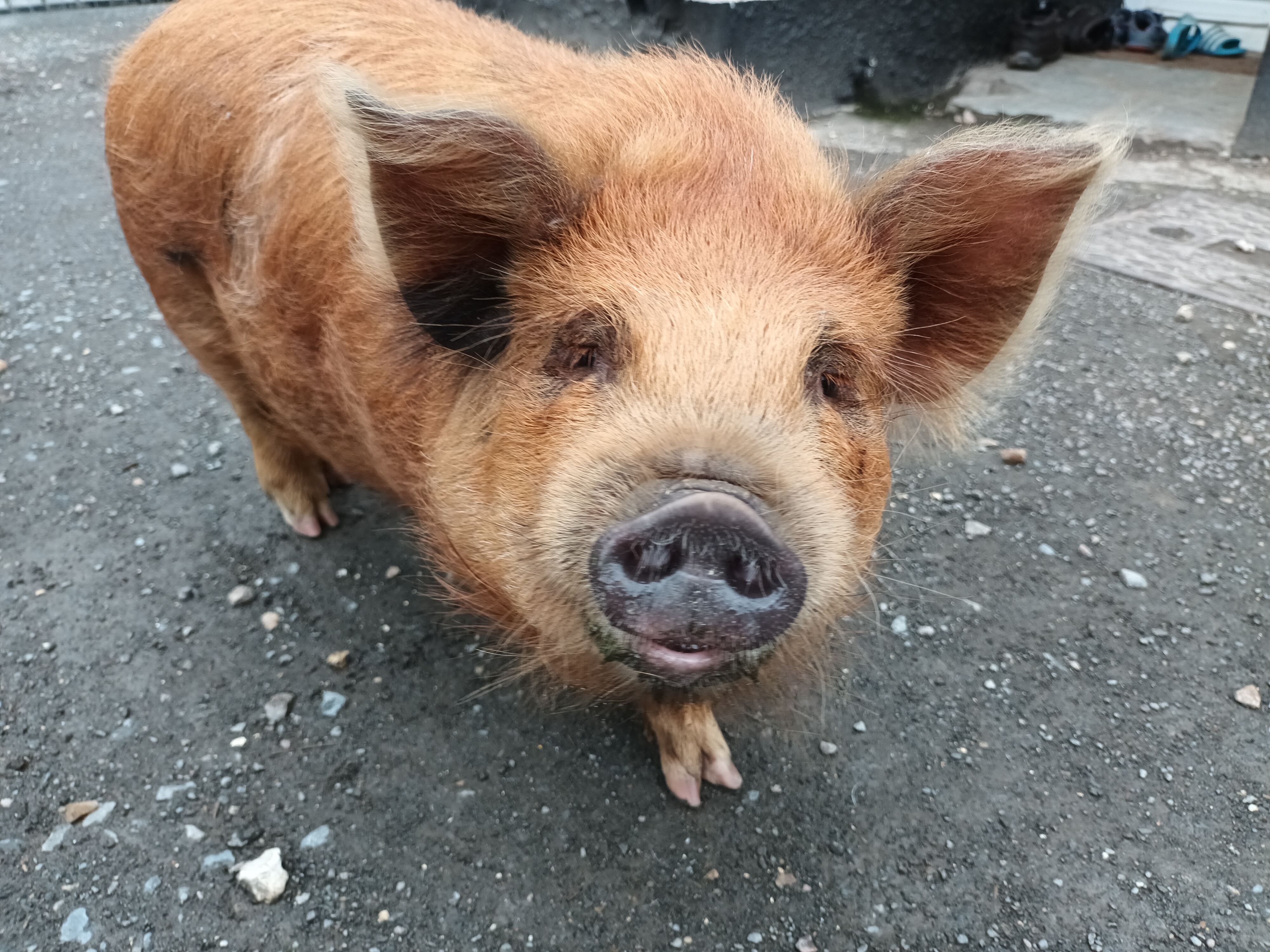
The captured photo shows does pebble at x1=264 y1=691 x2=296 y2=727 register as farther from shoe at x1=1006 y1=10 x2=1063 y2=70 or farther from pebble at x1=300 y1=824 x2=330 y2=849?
shoe at x1=1006 y1=10 x2=1063 y2=70

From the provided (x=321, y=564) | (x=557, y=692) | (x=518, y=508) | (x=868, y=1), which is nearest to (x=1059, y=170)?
(x=518, y=508)

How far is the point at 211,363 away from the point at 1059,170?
8.77 ft

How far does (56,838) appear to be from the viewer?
2.44m

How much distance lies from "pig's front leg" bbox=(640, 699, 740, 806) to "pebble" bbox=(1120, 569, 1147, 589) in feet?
5.47

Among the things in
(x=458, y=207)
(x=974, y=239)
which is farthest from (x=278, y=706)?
(x=974, y=239)

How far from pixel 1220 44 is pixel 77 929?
367 inches

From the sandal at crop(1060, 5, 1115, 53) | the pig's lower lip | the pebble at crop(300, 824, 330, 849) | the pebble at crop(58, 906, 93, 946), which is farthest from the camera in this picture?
the sandal at crop(1060, 5, 1115, 53)

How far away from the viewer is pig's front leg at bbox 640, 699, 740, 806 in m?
2.52

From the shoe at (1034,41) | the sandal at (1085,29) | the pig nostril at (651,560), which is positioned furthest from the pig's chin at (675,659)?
the sandal at (1085,29)

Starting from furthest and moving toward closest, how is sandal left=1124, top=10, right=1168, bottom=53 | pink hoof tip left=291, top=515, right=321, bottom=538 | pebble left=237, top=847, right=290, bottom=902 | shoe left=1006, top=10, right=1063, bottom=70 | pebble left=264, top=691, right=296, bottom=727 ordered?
sandal left=1124, top=10, right=1168, bottom=53 → shoe left=1006, top=10, right=1063, bottom=70 → pink hoof tip left=291, top=515, right=321, bottom=538 → pebble left=264, top=691, right=296, bottom=727 → pebble left=237, top=847, right=290, bottom=902

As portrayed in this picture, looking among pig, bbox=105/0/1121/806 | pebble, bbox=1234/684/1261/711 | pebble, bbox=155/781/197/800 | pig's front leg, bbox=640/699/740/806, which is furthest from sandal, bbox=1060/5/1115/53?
pebble, bbox=155/781/197/800

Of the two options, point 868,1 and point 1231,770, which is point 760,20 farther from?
point 1231,770

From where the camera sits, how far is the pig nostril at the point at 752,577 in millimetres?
1405

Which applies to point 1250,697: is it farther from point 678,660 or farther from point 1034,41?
point 1034,41
